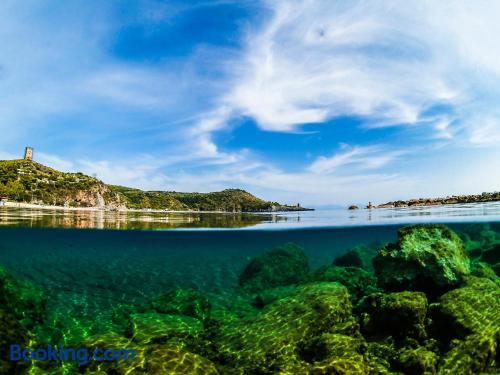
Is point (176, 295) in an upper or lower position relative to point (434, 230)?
lower

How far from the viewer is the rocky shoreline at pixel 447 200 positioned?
83.1ft

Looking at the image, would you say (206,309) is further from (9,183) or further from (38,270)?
(9,183)

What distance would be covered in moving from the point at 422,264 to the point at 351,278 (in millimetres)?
3135

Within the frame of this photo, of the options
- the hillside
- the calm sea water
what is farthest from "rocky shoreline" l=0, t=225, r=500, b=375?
the hillside

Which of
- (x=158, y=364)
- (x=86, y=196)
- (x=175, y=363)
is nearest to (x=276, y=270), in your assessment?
(x=175, y=363)

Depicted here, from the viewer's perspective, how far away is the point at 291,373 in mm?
5176

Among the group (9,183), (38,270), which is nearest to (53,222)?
(38,270)

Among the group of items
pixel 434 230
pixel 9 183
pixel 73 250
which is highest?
pixel 9 183

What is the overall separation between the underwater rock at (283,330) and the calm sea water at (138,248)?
9.26 feet

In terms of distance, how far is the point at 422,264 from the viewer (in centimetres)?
958

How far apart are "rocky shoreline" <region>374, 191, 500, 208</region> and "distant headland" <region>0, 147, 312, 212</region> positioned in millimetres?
11746

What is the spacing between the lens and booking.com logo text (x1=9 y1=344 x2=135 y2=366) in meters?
5.45

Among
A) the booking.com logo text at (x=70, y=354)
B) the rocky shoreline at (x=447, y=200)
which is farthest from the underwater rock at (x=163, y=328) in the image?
the rocky shoreline at (x=447, y=200)

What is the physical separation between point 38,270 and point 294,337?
68.9 feet
